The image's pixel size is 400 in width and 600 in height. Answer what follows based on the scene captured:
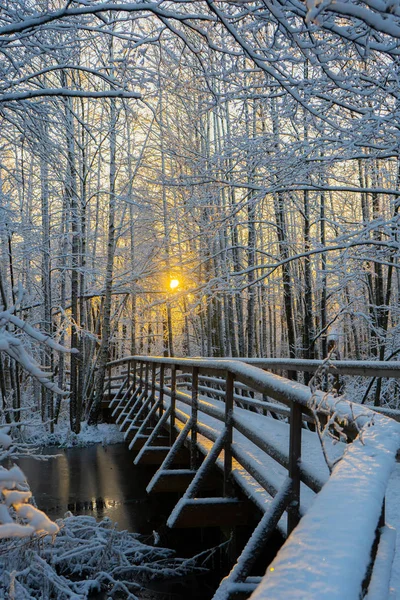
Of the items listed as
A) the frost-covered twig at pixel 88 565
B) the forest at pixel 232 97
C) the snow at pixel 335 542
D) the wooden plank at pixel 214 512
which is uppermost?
the forest at pixel 232 97

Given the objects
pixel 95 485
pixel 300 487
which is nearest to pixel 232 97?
pixel 300 487

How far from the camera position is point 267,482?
3.66 meters

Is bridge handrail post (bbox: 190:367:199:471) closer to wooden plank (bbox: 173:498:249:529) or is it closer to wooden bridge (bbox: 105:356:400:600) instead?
wooden bridge (bbox: 105:356:400:600)

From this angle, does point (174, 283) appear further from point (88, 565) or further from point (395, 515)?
point (395, 515)

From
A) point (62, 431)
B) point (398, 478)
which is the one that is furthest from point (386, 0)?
point (62, 431)

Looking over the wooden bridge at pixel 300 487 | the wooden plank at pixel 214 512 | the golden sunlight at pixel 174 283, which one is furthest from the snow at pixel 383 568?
the golden sunlight at pixel 174 283

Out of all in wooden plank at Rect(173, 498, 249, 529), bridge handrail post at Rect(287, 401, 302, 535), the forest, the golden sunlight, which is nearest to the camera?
bridge handrail post at Rect(287, 401, 302, 535)

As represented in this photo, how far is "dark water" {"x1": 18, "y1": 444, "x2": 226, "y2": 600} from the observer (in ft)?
20.5

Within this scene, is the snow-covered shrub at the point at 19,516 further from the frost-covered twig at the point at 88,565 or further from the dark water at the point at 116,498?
the dark water at the point at 116,498

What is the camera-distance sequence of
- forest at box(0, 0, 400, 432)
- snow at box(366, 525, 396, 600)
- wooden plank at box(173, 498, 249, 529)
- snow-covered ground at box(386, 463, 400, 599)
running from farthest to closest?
wooden plank at box(173, 498, 249, 529)
forest at box(0, 0, 400, 432)
snow-covered ground at box(386, 463, 400, 599)
snow at box(366, 525, 396, 600)

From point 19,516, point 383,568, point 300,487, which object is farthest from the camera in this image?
point 300,487

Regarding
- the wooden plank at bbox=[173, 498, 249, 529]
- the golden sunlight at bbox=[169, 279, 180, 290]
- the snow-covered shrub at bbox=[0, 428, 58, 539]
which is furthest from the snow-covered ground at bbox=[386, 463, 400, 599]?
the golden sunlight at bbox=[169, 279, 180, 290]

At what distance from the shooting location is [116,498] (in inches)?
394

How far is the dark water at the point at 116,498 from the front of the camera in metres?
6.24
